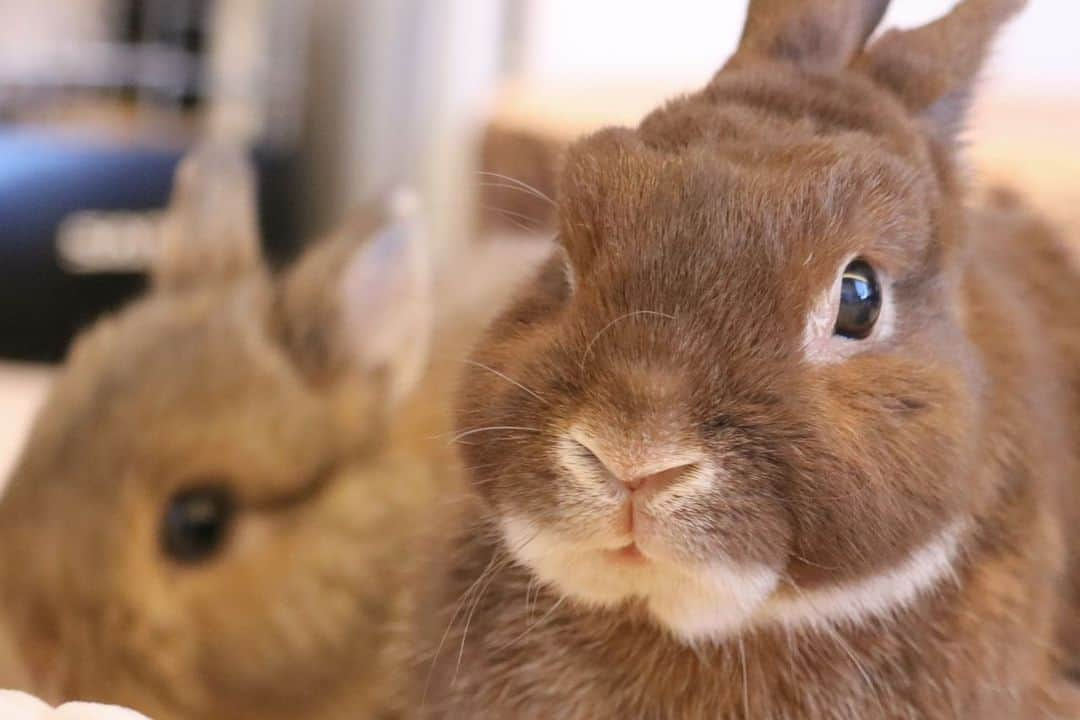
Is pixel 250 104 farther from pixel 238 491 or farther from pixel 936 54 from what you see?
pixel 936 54

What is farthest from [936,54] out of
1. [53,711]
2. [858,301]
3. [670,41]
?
[670,41]

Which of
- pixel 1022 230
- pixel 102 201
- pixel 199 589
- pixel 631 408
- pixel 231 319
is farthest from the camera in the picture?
pixel 102 201

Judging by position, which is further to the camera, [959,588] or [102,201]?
[102,201]

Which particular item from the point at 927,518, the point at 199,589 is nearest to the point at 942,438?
the point at 927,518

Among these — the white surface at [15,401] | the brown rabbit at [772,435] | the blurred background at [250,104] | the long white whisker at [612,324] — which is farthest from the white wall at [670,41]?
the white surface at [15,401]

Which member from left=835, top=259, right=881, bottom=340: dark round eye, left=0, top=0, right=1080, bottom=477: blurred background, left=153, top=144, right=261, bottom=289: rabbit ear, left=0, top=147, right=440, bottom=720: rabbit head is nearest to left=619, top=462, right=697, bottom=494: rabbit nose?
left=835, top=259, right=881, bottom=340: dark round eye

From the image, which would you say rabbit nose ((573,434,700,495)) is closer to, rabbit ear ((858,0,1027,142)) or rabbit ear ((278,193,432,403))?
rabbit ear ((858,0,1027,142))

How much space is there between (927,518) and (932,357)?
9cm

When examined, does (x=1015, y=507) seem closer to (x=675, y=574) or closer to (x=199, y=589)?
(x=675, y=574)

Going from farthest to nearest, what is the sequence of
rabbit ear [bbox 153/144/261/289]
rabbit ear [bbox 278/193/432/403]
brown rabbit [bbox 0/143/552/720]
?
1. rabbit ear [bbox 153/144/261/289]
2. rabbit ear [bbox 278/193/432/403]
3. brown rabbit [bbox 0/143/552/720]

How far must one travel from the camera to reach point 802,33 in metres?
0.72

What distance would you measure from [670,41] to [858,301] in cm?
152

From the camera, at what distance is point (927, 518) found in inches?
23.5

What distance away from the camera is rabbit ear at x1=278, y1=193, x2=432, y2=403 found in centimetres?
129
